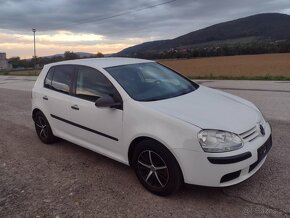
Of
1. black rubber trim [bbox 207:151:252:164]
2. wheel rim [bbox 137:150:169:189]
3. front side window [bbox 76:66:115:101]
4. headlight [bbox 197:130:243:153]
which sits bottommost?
wheel rim [bbox 137:150:169:189]

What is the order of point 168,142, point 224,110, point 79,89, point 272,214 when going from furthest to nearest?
point 79,89 < point 224,110 < point 168,142 < point 272,214

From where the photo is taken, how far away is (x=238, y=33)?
384ft

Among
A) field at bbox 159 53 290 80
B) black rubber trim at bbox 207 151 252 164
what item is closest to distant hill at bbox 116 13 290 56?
field at bbox 159 53 290 80

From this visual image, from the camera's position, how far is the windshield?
409 centimetres

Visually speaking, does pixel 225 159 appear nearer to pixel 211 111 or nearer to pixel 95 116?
pixel 211 111

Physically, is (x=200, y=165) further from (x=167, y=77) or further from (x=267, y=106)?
(x=267, y=106)

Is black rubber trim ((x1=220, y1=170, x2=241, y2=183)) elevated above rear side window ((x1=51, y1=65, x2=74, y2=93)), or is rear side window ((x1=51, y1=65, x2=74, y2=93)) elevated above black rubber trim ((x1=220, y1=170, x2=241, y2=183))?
rear side window ((x1=51, y1=65, x2=74, y2=93))

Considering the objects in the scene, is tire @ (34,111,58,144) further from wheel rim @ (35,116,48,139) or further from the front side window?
the front side window

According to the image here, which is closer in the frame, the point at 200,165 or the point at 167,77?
the point at 200,165

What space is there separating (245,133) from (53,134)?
3.39 meters

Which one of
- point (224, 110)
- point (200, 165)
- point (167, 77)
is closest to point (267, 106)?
point (167, 77)

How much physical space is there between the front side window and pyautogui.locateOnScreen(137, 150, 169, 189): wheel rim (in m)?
0.91

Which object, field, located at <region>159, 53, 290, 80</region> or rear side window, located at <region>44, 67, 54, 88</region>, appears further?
field, located at <region>159, 53, 290, 80</region>

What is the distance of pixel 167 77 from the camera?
4.80 m
